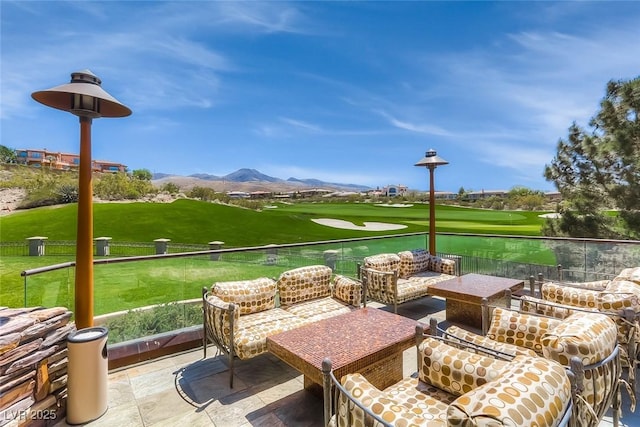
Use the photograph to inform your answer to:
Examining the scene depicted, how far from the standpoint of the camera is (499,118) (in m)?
13.2

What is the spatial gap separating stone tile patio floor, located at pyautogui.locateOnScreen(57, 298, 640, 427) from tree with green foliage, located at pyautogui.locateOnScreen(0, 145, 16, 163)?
46.4 metres

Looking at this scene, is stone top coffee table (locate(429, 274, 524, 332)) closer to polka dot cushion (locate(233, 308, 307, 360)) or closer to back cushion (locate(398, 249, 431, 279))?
back cushion (locate(398, 249, 431, 279))

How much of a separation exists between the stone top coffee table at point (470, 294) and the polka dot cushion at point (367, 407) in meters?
2.88

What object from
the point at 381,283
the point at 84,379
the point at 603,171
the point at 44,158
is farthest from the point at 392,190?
the point at 44,158

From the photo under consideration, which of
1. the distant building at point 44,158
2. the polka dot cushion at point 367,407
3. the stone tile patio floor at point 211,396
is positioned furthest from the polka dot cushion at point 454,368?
the distant building at point 44,158

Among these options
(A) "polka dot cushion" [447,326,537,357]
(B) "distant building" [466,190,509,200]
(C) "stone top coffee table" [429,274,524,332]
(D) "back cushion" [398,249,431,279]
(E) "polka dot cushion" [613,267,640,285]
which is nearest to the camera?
(A) "polka dot cushion" [447,326,537,357]

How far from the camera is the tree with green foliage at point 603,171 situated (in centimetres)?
829

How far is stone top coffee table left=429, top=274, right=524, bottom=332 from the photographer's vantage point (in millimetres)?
3881

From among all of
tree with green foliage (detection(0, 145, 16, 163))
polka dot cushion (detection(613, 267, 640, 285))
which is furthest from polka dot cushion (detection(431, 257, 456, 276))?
tree with green foliage (detection(0, 145, 16, 163))

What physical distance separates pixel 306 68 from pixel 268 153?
25.2 m

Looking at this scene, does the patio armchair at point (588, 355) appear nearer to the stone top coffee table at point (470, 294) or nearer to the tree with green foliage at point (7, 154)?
the stone top coffee table at point (470, 294)

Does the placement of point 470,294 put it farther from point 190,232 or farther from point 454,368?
point 190,232

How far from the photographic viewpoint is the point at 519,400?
104 cm

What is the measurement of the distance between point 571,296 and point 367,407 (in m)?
2.70
